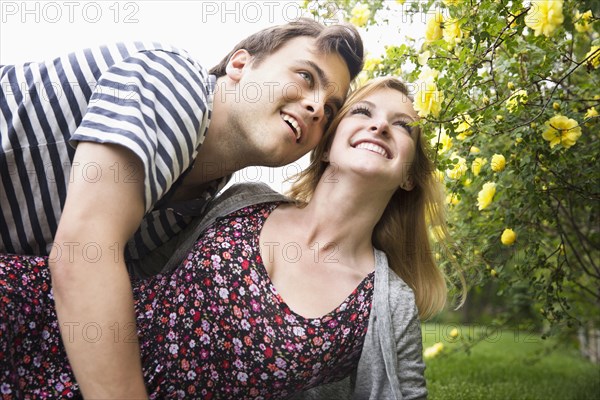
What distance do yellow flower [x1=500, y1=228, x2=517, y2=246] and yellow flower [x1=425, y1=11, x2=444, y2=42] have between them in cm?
85

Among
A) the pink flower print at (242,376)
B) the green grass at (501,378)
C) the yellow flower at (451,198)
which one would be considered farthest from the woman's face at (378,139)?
the green grass at (501,378)

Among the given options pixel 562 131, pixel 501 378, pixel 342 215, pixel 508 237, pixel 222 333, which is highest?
pixel 562 131

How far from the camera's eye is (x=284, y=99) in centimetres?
229

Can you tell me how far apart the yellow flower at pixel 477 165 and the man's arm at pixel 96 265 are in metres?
1.34

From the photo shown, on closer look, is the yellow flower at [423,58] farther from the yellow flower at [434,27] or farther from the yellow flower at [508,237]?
the yellow flower at [508,237]

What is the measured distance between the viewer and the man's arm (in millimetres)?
1668

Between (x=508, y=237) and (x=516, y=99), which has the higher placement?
(x=516, y=99)

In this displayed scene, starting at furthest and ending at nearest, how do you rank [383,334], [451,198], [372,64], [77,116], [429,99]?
1. [372,64]
2. [451,198]
3. [383,334]
4. [429,99]
5. [77,116]

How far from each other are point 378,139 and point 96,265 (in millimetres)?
1103

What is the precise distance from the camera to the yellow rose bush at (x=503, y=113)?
2.08 metres

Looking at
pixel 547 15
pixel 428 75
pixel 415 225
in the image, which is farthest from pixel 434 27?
pixel 415 225

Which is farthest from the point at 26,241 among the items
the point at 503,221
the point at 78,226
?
the point at 503,221

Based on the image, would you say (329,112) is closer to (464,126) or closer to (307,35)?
(307,35)

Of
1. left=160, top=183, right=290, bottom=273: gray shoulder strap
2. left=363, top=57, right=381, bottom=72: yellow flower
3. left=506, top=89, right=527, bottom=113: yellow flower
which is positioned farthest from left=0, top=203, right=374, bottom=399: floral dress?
left=363, top=57, right=381, bottom=72: yellow flower
